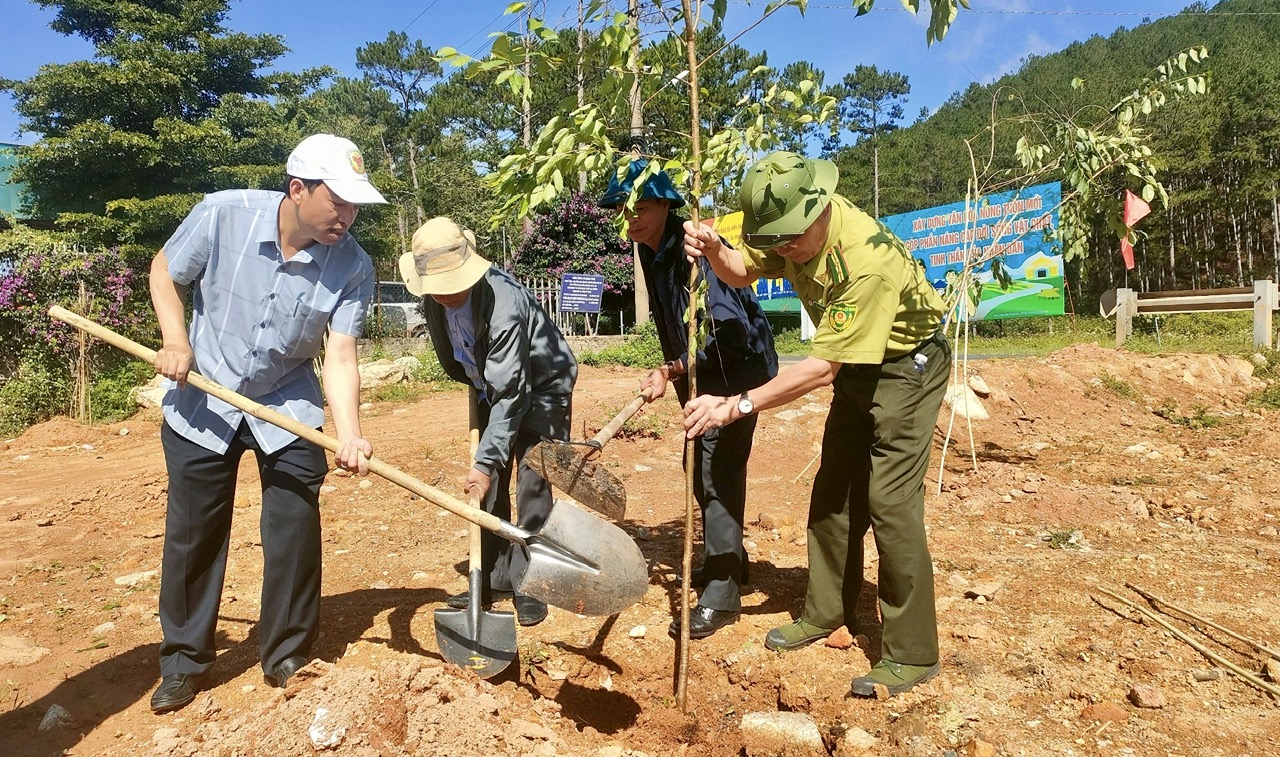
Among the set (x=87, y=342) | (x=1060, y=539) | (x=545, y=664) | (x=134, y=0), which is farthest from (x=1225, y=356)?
(x=134, y=0)

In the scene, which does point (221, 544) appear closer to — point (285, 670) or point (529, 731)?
point (285, 670)

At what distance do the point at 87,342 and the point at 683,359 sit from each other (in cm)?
1012

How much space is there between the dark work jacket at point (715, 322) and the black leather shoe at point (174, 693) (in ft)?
7.15

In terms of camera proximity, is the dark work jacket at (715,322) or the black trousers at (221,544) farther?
the dark work jacket at (715,322)

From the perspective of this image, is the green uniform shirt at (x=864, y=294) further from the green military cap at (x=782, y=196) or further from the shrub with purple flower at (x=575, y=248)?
Answer: the shrub with purple flower at (x=575, y=248)

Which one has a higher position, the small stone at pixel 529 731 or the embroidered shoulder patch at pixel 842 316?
the embroidered shoulder patch at pixel 842 316

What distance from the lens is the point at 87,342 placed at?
10.0 metres

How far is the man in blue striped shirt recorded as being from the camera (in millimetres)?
2580

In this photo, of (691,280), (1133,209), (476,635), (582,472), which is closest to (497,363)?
(582,472)

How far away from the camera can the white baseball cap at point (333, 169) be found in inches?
95.3

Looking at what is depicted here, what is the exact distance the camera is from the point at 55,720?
102 inches

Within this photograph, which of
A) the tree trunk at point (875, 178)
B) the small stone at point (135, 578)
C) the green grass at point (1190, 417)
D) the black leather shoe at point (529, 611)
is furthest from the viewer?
the tree trunk at point (875, 178)

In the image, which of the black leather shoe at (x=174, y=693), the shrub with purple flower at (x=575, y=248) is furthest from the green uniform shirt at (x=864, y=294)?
the shrub with purple flower at (x=575, y=248)

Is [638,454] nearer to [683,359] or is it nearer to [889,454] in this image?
[683,359]
